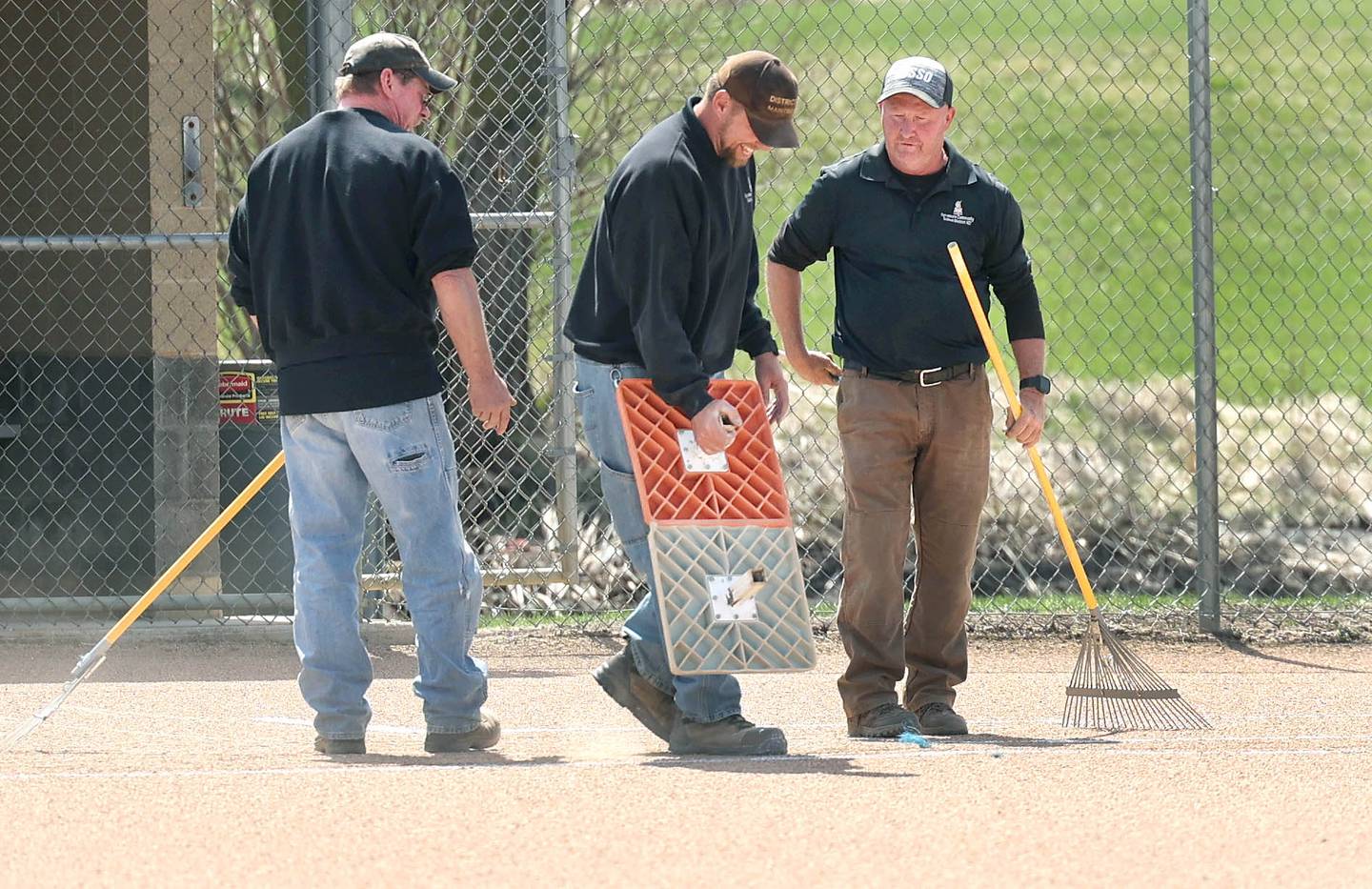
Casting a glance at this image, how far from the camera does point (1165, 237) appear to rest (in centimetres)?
1812

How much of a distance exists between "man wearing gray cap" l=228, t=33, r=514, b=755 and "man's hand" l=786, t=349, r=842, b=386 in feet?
3.60

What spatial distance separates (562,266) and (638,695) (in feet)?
8.92

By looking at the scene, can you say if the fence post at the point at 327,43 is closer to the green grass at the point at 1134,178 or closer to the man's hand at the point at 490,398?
the man's hand at the point at 490,398

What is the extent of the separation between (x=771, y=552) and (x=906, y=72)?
4.90 feet

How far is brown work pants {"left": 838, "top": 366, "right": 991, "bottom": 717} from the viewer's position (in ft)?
18.4

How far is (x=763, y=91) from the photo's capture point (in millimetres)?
4910

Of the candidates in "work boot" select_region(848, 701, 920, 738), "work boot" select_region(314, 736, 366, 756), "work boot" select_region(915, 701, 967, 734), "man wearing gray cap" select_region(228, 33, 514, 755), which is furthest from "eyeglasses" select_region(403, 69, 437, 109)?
"work boot" select_region(915, 701, 967, 734)

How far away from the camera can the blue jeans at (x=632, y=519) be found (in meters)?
5.07

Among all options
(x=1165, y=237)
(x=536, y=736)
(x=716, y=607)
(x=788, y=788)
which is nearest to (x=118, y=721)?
(x=536, y=736)

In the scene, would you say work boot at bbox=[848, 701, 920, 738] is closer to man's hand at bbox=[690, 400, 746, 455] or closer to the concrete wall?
man's hand at bbox=[690, 400, 746, 455]

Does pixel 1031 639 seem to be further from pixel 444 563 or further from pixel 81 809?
pixel 81 809

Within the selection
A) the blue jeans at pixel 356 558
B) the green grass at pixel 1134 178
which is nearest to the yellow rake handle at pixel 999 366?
the blue jeans at pixel 356 558

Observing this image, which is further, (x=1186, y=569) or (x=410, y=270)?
(x=1186, y=569)

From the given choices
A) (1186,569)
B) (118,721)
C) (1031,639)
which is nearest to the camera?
(118,721)
